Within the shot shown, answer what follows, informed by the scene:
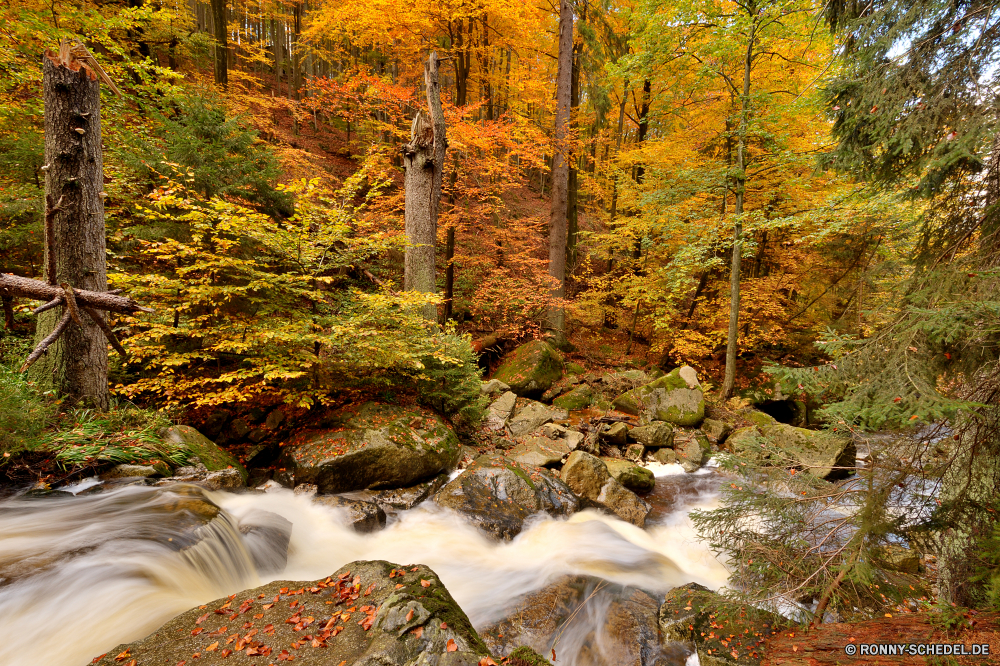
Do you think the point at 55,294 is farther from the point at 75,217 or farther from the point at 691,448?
the point at 691,448

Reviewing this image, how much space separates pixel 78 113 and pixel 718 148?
14.1 metres

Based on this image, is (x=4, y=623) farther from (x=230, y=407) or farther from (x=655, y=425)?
Result: (x=655, y=425)

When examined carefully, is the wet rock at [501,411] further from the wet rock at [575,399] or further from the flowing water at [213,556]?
the flowing water at [213,556]

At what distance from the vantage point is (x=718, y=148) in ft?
39.2

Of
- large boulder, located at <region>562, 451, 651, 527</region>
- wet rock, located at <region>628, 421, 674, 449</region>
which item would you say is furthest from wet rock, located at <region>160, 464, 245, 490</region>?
wet rock, located at <region>628, 421, 674, 449</region>

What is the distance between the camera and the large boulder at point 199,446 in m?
5.00

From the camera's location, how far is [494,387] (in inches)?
400

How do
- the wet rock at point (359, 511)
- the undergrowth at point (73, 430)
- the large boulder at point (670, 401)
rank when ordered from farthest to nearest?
the large boulder at point (670, 401) < the wet rock at point (359, 511) < the undergrowth at point (73, 430)

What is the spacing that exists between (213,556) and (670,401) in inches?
368

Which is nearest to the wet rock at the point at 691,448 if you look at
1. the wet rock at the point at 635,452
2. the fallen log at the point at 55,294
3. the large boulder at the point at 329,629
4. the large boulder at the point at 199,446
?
the wet rock at the point at 635,452

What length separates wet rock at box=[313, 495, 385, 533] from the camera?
5.36m

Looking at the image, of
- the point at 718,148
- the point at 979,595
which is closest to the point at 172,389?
the point at 979,595

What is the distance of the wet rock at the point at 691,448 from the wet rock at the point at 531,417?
2644mm

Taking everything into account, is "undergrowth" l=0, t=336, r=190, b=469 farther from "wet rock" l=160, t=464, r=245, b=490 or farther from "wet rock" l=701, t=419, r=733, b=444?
"wet rock" l=701, t=419, r=733, b=444
